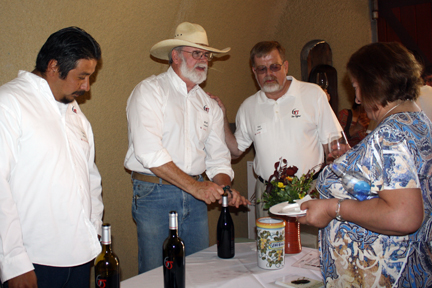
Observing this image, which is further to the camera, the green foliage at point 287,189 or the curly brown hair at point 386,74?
the green foliage at point 287,189

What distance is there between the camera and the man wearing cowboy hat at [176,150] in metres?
2.13

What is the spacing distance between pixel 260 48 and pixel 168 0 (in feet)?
2.87

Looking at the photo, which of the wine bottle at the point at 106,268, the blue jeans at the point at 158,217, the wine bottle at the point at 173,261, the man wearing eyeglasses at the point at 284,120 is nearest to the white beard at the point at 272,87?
the man wearing eyeglasses at the point at 284,120

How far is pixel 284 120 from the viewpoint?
113 inches

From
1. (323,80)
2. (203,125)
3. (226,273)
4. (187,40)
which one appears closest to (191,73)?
(187,40)

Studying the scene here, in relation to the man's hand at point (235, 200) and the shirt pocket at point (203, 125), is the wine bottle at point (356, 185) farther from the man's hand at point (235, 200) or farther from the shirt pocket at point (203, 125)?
the shirt pocket at point (203, 125)

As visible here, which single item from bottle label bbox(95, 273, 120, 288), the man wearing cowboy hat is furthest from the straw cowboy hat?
→ bottle label bbox(95, 273, 120, 288)

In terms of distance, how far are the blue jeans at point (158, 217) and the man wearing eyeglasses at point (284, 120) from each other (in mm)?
752

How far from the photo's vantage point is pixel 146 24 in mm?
2881

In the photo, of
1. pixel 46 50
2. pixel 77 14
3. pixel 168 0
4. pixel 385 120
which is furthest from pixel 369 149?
pixel 168 0

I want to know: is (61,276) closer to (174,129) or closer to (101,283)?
(101,283)

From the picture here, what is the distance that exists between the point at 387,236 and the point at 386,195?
184 millimetres

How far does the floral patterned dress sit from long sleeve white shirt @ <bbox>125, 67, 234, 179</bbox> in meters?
1.14

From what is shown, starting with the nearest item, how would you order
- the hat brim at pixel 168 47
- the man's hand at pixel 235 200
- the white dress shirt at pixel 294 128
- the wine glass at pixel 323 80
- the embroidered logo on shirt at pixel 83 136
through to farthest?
1. the embroidered logo on shirt at pixel 83 136
2. the man's hand at pixel 235 200
3. the hat brim at pixel 168 47
4. the white dress shirt at pixel 294 128
5. the wine glass at pixel 323 80
